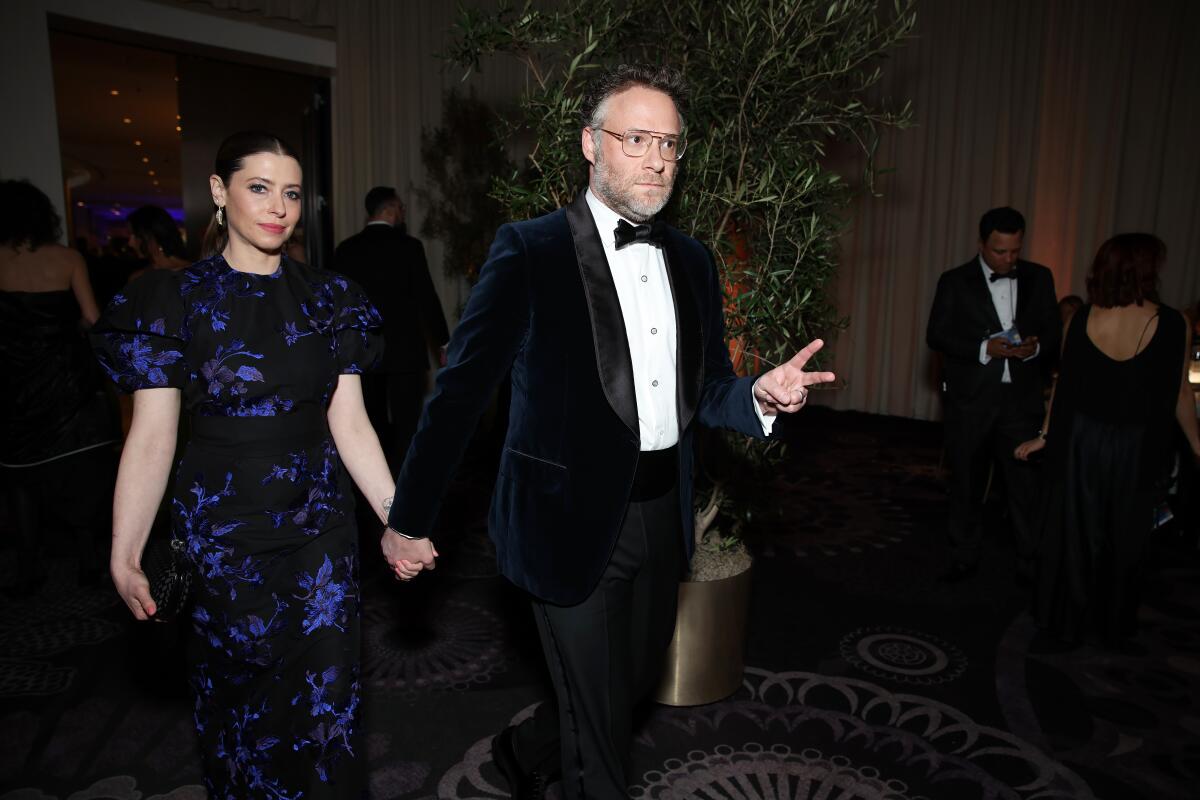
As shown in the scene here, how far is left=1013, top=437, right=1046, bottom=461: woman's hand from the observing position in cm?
383

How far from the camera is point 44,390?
3926 mm

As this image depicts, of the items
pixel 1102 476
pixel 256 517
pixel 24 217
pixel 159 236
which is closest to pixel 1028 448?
pixel 1102 476

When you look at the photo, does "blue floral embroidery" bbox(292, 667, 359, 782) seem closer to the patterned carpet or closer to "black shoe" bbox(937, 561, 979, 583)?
the patterned carpet

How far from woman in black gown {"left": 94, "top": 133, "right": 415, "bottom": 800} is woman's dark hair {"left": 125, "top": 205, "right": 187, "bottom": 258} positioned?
2684 millimetres

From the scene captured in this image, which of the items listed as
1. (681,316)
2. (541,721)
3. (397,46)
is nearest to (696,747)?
(541,721)

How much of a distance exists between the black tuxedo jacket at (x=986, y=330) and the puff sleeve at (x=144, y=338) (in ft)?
11.3

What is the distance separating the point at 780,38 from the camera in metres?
2.64

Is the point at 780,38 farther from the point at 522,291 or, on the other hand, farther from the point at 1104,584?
the point at 1104,584

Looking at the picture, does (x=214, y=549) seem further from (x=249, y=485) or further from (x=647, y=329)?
(x=647, y=329)

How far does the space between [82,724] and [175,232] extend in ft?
8.45

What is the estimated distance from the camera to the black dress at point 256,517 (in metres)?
1.94

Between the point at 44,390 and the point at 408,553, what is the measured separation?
2.95 meters

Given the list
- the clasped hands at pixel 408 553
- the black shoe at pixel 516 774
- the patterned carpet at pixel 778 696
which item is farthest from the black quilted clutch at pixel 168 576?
the black shoe at pixel 516 774

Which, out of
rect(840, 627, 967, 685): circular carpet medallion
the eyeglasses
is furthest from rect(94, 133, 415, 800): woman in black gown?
rect(840, 627, 967, 685): circular carpet medallion
